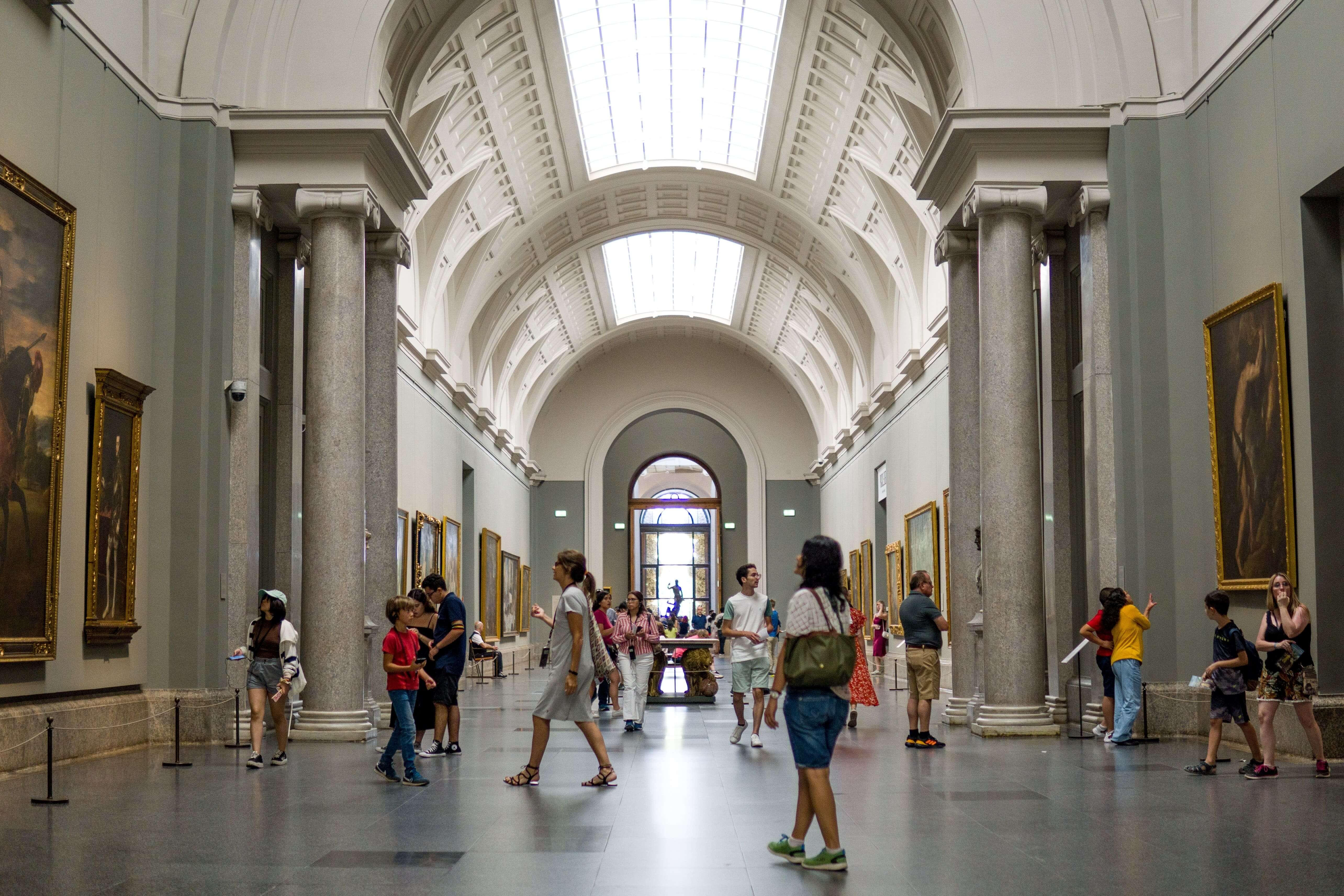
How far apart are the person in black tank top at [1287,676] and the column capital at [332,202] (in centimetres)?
977

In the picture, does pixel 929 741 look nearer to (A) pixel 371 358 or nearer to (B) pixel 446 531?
(A) pixel 371 358

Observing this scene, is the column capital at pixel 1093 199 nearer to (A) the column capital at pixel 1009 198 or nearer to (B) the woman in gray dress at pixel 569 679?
(A) the column capital at pixel 1009 198

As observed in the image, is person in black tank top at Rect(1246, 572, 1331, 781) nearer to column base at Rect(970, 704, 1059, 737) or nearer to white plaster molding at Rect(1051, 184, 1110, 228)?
column base at Rect(970, 704, 1059, 737)

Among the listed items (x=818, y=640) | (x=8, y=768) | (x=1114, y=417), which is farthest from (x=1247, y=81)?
(x=8, y=768)

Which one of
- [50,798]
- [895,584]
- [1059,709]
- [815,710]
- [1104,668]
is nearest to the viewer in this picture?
[815,710]

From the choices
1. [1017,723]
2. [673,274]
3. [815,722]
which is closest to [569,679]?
[815,722]

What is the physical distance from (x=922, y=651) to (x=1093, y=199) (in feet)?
17.4

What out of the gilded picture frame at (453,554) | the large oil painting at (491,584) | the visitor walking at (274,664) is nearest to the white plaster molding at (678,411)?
the large oil painting at (491,584)

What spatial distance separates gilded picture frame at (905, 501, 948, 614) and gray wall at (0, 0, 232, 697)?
41.6 feet

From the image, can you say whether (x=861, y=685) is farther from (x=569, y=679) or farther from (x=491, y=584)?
(x=491, y=584)

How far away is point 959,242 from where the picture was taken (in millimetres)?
15750

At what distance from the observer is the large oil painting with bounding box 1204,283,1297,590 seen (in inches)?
456

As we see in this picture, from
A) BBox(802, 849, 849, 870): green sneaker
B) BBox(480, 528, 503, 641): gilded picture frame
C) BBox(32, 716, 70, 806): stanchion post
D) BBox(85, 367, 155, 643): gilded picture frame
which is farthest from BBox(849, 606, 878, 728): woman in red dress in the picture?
BBox(480, 528, 503, 641): gilded picture frame

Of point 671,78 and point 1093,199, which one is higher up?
point 671,78
